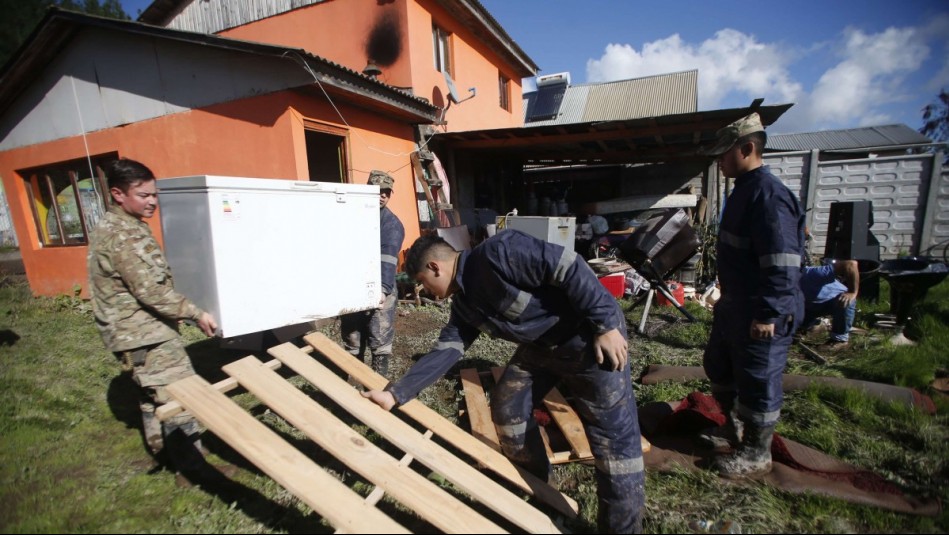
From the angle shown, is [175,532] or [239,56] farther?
[239,56]

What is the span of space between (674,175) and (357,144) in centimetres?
759

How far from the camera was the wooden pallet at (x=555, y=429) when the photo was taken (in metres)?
2.60

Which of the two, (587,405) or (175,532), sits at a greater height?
(587,405)

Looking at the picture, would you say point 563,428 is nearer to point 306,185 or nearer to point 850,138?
point 306,185

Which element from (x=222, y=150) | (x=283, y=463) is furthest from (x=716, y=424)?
(x=222, y=150)

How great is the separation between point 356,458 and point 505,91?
13146 mm

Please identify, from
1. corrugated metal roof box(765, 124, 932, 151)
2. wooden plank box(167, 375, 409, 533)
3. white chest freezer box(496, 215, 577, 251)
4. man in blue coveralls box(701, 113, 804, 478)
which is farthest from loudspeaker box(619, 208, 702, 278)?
corrugated metal roof box(765, 124, 932, 151)

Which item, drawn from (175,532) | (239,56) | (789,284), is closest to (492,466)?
(175,532)

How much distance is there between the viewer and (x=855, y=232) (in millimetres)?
5930

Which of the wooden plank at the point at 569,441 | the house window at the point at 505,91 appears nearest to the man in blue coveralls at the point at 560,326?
the wooden plank at the point at 569,441

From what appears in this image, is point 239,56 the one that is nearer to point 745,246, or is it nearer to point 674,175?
point 745,246

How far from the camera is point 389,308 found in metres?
3.53

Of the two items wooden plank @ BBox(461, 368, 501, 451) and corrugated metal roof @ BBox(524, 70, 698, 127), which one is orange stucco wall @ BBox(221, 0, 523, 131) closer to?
wooden plank @ BBox(461, 368, 501, 451)

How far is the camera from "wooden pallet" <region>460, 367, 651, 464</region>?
2.60 m
